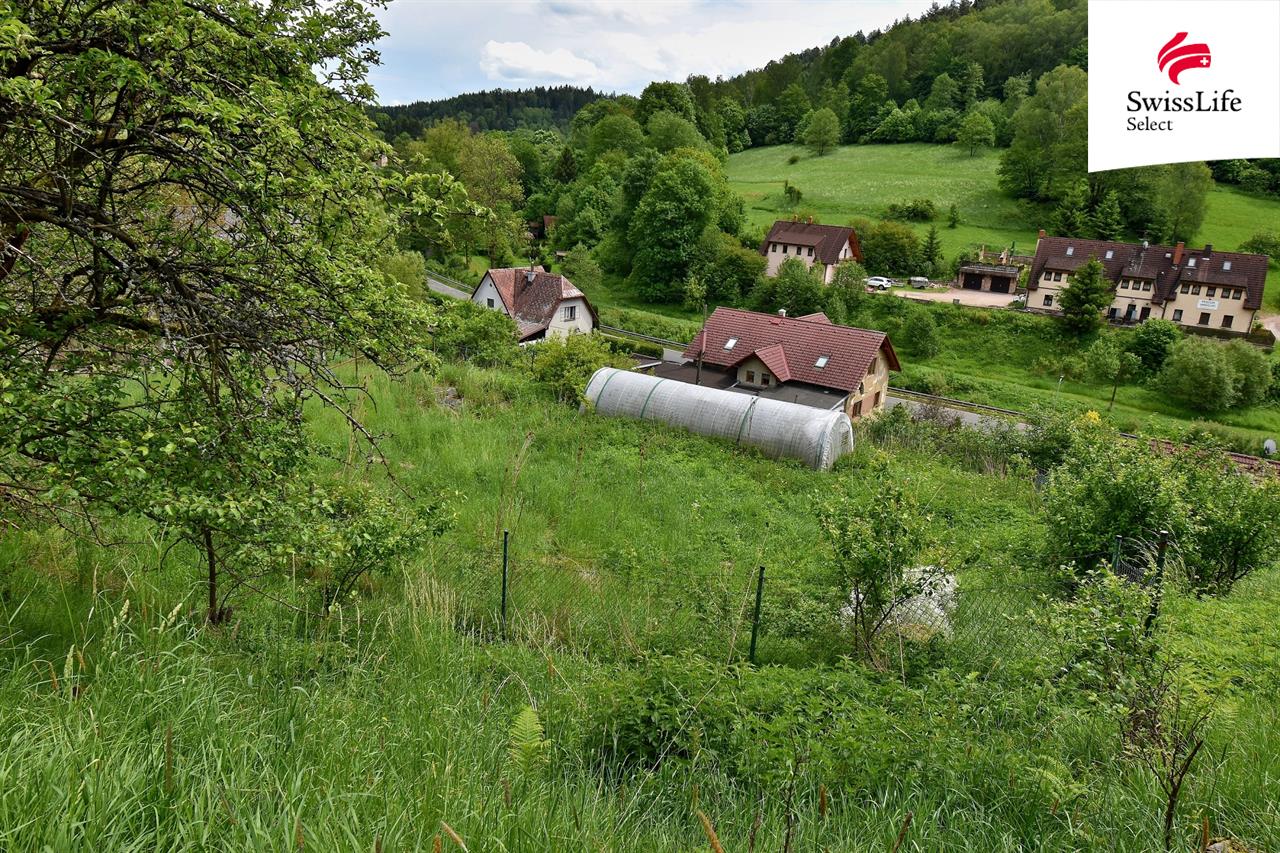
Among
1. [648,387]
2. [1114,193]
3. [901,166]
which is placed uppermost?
[901,166]

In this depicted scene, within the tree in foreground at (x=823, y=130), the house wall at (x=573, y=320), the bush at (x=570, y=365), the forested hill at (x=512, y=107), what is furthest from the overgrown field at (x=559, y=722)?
the forested hill at (x=512, y=107)

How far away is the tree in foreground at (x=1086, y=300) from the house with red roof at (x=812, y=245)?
46.1ft

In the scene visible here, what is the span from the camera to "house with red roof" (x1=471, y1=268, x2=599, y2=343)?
37.6 m

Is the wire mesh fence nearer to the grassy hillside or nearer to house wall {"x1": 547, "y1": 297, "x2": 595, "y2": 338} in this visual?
house wall {"x1": 547, "y1": 297, "x2": 595, "y2": 338}

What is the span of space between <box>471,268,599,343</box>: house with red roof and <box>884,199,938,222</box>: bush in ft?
110

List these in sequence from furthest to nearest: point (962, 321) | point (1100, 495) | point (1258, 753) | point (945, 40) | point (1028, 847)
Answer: point (945, 40)
point (962, 321)
point (1100, 495)
point (1258, 753)
point (1028, 847)

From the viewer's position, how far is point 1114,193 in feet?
178

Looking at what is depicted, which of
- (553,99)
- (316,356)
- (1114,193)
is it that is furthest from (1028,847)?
(553,99)

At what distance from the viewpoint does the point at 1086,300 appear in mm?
39969

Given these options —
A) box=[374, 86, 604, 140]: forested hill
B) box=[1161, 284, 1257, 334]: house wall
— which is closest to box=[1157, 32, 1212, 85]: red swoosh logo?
box=[1161, 284, 1257, 334]: house wall

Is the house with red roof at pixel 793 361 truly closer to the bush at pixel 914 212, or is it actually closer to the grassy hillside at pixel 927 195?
the grassy hillside at pixel 927 195

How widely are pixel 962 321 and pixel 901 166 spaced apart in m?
40.1

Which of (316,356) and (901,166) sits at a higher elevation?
(901,166)

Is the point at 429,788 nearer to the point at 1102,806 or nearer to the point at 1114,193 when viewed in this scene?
the point at 1102,806
